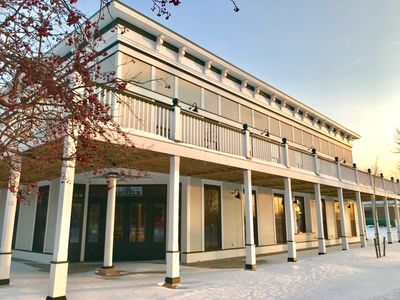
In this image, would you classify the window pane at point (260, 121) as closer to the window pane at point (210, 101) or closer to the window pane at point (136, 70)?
the window pane at point (210, 101)

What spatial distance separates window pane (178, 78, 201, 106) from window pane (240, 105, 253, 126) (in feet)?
9.68

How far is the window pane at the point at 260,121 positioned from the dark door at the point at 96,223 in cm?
790

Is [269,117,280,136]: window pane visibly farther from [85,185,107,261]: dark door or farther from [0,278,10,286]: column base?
[0,278,10,286]: column base

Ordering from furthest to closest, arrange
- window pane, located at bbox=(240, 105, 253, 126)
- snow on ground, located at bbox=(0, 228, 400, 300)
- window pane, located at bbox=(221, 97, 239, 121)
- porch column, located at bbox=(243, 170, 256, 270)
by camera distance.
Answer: window pane, located at bbox=(240, 105, 253, 126), window pane, located at bbox=(221, 97, 239, 121), porch column, located at bbox=(243, 170, 256, 270), snow on ground, located at bbox=(0, 228, 400, 300)

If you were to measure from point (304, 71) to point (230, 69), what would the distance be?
3.48 meters

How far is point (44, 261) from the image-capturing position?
12.7 metres

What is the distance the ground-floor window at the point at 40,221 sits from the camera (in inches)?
524

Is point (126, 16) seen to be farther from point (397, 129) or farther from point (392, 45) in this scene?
point (397, 129)

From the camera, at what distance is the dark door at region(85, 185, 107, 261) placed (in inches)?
507

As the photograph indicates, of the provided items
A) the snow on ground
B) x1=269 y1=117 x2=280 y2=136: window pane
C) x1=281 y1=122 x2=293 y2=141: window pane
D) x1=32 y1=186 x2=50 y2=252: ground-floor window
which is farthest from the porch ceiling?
x1=281 y1=122 x2=293 y2=141: window pane

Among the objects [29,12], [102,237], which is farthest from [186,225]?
[29,12]

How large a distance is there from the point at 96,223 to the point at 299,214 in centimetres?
1175

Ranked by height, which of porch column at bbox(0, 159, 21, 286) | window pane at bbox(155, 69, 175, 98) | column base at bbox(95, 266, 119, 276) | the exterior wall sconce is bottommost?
column base at bbox(95, 266, 119, 276)

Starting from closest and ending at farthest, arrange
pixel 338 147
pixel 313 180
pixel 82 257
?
pixel 82 257
pixel 313 180
pixel 338 147
